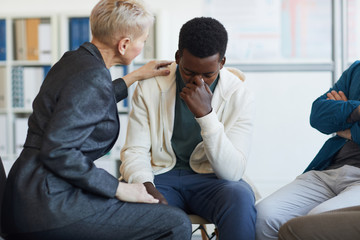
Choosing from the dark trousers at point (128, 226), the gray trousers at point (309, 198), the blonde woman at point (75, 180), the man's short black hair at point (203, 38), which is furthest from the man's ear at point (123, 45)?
the gray trousers at point (309, 198)

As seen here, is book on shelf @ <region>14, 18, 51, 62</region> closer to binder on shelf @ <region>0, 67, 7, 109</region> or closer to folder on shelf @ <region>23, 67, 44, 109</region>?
folder on shelf @ <region>23, 67, 44, 109</region>

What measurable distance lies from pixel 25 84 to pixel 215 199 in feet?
9.23

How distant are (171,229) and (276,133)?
2875 mm

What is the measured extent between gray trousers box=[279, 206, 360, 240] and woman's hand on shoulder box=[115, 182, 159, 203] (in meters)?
0.43

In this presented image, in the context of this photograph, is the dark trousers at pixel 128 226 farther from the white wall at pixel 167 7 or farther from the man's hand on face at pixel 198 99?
the white wall at pixel 167 7

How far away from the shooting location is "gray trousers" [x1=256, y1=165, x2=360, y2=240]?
1.51m

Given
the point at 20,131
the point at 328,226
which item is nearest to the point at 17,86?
the point at 20,131

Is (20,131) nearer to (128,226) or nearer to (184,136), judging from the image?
(184,136)

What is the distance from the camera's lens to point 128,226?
126cm

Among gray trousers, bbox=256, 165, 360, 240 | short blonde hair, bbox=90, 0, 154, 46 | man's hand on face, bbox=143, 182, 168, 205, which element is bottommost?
gray trousers, bbox=256, 165, 360, 240

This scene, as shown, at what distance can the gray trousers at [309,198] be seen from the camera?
1.51 m

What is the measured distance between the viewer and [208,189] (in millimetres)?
1604

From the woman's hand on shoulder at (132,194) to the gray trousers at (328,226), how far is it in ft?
1.40

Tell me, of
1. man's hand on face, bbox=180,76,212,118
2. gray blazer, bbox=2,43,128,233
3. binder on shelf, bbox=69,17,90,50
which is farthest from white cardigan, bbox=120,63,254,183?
binder on shelf, bbox=69,17,90,50
